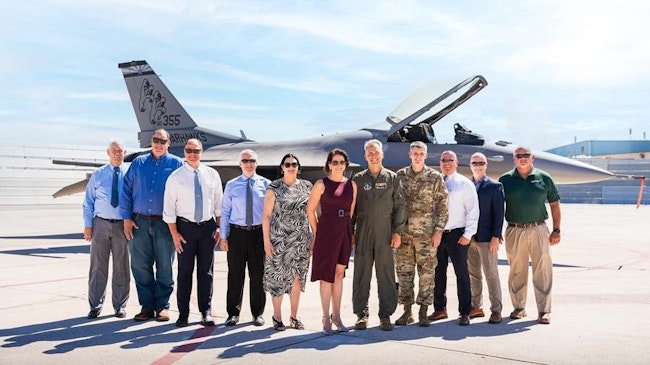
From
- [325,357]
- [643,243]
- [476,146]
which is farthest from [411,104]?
[325,357]

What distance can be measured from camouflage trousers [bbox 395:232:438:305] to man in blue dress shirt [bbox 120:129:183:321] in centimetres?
243

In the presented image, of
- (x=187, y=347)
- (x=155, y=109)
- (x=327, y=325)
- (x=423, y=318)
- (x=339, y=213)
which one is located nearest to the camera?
(x=187, y=347)

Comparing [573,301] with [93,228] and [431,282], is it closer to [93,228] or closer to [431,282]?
[431,282]

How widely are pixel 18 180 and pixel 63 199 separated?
18.4ft

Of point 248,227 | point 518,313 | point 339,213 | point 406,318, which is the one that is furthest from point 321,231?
point 518,313

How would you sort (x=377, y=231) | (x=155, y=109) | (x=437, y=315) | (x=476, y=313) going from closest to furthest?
(x=377, y=231), (x=437, y=315), (x=476, y=313), (x=155, y=109)

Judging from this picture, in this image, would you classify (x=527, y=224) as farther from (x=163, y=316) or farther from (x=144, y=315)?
(x=144, y=315)

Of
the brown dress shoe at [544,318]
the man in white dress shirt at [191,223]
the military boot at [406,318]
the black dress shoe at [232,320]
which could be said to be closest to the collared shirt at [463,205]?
Answer: the military boot at [406,318]

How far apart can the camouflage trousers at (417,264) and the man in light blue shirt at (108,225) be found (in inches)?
117

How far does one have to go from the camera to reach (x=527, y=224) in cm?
698

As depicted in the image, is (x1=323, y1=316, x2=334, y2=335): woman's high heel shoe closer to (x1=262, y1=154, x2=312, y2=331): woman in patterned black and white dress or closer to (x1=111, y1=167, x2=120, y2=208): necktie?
(x1=262, y1=154, x2=312, y2=331): woman in patterned black and white dress

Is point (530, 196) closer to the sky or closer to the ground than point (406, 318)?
closer to the sky

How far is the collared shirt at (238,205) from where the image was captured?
6523mm

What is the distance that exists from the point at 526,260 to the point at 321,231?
2.41m
